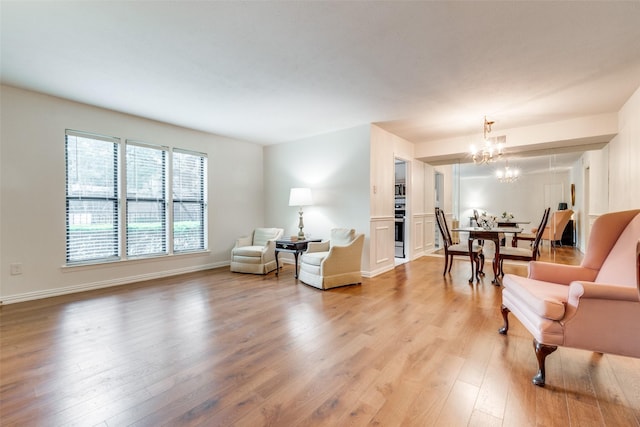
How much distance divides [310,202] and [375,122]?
1.69 m

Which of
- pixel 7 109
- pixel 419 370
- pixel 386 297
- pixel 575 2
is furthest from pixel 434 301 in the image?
pixel 7 109

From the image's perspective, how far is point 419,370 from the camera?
1854 mm

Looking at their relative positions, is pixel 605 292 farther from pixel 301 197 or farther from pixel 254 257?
pixel 254 257

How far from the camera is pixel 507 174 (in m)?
5.28

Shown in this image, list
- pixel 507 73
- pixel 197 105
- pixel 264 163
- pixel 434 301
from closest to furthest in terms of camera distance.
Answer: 1. pixel 507 73
2. pixel 434 301
3. pixel 197 105
4. pixel 264 163

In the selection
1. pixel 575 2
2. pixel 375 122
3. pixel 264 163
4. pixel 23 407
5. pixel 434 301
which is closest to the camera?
pixel 23 407

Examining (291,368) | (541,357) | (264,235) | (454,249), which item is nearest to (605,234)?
(541,357)

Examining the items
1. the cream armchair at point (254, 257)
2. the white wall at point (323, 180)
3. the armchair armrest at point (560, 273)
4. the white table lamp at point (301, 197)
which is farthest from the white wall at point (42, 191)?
the armchair armrest at point (560, 273)

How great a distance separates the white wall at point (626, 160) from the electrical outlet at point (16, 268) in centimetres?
701

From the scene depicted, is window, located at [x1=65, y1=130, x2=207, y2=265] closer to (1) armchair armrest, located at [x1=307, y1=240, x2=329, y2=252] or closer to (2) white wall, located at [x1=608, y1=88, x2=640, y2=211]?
(1) armchair armrest, located at [x1=307, y1=240, x2=329, y2=252]

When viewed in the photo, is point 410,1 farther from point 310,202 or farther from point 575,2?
point 310,202

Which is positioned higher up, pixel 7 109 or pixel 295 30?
pixel 295 30

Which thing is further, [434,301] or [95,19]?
[434,301]

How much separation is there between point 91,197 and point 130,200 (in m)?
0.46
